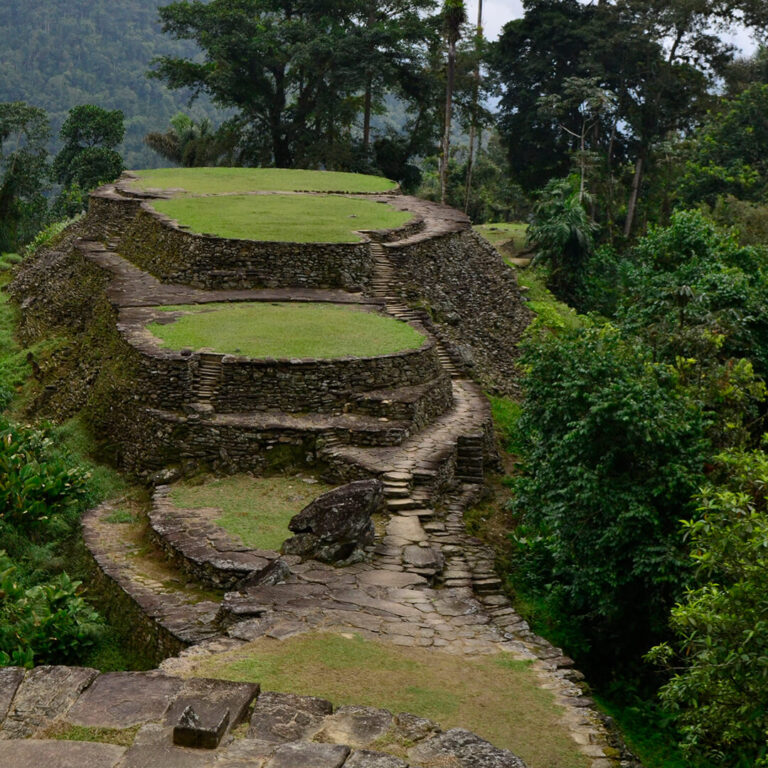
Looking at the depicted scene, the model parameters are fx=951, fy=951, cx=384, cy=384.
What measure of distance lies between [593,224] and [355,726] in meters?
25.9

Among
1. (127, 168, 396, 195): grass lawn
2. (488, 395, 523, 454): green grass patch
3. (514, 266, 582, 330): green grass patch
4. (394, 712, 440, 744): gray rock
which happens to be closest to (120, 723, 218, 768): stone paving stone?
(394, 712, 440, 744): gray rock

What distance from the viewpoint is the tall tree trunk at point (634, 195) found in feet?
115

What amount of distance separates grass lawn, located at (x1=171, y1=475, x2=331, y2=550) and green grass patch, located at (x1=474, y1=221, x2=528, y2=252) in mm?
20122

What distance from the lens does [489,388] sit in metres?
20.3

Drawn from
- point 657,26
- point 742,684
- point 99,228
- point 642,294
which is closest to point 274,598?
point 742,684

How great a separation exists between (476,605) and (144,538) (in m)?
4.72

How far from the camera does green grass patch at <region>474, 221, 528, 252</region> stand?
1303 inches

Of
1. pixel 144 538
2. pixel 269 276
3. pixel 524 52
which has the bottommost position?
pixel 144 538

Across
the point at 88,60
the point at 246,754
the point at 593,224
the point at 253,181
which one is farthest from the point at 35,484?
the point at 88,60

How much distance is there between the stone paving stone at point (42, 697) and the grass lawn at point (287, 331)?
28.8 feet

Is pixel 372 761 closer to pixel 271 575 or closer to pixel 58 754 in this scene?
pixel 58 754

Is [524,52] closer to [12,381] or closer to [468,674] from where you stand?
[12,381]

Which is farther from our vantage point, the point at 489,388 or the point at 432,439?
the point at 489,388

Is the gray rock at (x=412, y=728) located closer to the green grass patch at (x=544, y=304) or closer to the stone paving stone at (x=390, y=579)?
the stone paving stone at (x=390, y=579)
